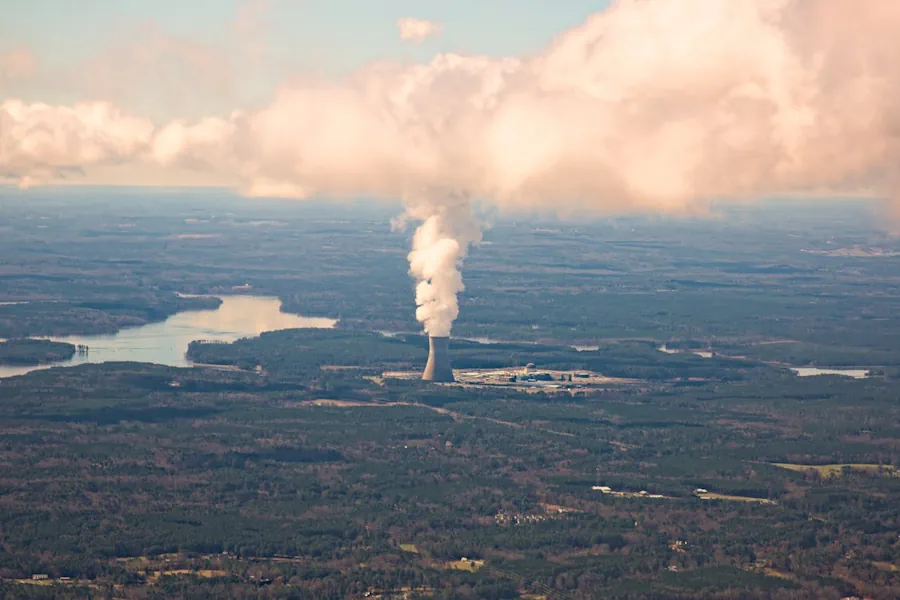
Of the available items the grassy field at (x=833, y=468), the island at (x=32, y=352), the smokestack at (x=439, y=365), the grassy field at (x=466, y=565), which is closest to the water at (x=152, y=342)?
the island at (x=32, y=352)

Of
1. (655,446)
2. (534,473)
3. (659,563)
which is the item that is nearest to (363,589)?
(659,563)

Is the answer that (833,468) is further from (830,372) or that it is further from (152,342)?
(152,342)

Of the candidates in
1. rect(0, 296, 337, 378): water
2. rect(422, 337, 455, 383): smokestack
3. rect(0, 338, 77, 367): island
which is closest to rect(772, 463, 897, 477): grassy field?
rect(422, 337, 455, 383): smokestack

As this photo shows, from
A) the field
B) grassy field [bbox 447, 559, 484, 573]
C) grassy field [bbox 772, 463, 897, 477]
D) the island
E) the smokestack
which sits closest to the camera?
the field

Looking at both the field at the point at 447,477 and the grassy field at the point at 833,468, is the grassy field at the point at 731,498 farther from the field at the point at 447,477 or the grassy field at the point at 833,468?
the grassy field at the point at 833,468

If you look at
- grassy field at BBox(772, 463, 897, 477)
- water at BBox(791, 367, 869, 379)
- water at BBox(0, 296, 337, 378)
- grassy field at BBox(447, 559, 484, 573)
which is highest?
water at BBox(0, 296, 337, 378)

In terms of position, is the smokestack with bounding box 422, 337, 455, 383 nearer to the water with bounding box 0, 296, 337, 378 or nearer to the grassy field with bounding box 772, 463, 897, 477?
the water with bounding box 0, 296, 337, 378

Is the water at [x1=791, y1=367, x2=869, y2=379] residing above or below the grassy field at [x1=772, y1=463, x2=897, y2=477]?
above
